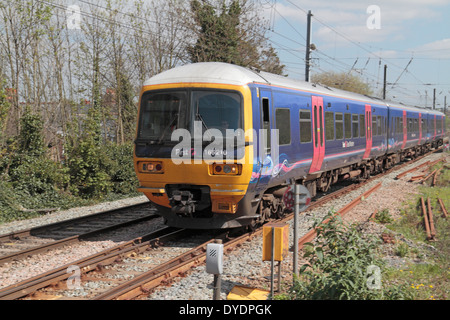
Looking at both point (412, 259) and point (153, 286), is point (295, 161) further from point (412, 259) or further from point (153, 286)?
point (153, 286)

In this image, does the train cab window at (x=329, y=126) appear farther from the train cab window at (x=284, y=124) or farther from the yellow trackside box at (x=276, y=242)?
the yellow trackside box at (x=276, y=242)

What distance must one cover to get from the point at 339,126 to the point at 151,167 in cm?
691

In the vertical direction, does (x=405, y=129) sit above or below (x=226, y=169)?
above

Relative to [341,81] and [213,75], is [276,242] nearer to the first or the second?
[213,75]

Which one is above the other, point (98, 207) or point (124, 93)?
point (124, 93)

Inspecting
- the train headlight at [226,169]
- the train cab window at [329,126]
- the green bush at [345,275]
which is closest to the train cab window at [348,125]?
the train cab window at [329,126]

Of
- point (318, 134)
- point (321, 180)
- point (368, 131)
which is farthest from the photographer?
point (368, 131)

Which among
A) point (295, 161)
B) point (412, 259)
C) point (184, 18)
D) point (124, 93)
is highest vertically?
point (184, 18)

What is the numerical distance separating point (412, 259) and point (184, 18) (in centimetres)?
2009

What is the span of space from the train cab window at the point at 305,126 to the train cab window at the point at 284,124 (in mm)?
826

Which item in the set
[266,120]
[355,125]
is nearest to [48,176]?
[266,120]

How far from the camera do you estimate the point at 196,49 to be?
83.4 ft

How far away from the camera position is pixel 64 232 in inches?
398
